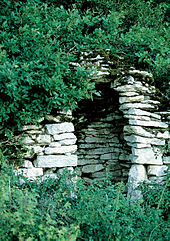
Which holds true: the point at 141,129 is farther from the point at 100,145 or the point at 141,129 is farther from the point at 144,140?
the point at 100,145

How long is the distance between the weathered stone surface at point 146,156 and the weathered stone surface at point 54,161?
2.86ft

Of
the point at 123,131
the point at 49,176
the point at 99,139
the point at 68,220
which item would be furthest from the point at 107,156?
the point at 68,220

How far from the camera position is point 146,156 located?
13.1 ft

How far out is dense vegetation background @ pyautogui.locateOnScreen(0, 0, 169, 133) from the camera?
3502 millimetres

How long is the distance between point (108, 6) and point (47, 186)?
3.90 meters

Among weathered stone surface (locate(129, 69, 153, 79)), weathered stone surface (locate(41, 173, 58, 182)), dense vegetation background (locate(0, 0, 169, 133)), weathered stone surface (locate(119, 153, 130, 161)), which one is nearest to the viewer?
dense vegetation background (locate(0, 0, 169, 133))

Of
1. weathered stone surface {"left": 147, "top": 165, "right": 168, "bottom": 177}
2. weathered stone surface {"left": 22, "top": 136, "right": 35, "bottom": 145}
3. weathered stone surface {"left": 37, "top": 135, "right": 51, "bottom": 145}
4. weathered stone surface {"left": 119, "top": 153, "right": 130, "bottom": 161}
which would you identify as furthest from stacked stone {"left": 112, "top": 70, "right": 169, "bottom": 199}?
weathered stone surface {"left": 22, "top": 136, "right": 35, "bottom": 145}

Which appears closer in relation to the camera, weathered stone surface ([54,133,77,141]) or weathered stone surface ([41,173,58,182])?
weathered stone surface ([41,173,58,182])

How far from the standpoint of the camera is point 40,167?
3.84 metres

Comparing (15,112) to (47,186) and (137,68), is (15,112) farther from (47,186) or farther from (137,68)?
(137,68)

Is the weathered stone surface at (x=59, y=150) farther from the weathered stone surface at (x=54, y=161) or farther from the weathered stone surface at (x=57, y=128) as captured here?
the weathered stone surface at (x=57, y=128)

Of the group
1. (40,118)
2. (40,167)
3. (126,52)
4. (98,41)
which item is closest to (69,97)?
(40,118)

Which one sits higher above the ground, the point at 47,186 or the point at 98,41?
the point at 98,41

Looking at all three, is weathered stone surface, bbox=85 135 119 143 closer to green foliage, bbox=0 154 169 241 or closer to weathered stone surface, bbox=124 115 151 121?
weathered stone surface, bbox=124 115 151 121
